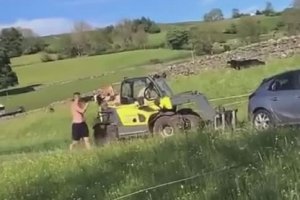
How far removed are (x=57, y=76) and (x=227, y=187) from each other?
106m

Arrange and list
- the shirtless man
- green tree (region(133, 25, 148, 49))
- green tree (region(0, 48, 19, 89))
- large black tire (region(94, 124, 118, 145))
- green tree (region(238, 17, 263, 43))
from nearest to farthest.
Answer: the shirtless man → large black tire (region(94, 124, 118, 145)) → green tree (region(238, 17, 263, 43)) → green tree (region(0, 48, 19, 89)) → green tree (region(133, 25, 148, 49))

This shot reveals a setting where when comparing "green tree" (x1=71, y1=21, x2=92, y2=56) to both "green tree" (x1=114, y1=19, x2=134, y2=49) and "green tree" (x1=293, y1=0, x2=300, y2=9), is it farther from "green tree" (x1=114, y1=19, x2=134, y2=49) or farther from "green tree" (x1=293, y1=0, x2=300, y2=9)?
"green tree" (x1=293, y1=0, x2=300, y2=9)

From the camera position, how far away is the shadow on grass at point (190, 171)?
7.36 m

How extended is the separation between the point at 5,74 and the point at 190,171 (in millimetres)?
105352

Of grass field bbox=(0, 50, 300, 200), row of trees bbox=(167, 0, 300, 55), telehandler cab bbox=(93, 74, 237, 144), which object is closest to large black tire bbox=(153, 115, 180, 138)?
telehandler cab bbox=(93, 74, 237, 144)

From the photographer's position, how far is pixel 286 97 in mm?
18516

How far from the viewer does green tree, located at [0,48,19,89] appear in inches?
4299

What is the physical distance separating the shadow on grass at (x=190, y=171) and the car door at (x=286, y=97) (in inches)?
271

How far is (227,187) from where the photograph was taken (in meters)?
7.43

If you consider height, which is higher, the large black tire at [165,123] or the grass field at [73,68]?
the large black tire at [165,123]

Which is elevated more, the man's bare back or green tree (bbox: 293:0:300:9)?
green tree (bbox: 293:0:300:9)

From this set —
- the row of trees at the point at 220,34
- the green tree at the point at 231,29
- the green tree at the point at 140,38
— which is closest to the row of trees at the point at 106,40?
the green tree at the point at 140,38

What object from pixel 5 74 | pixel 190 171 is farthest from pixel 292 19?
pixel 190 171

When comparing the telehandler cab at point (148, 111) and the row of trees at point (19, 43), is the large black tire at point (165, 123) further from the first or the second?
the row of trees at point (19, 43)
